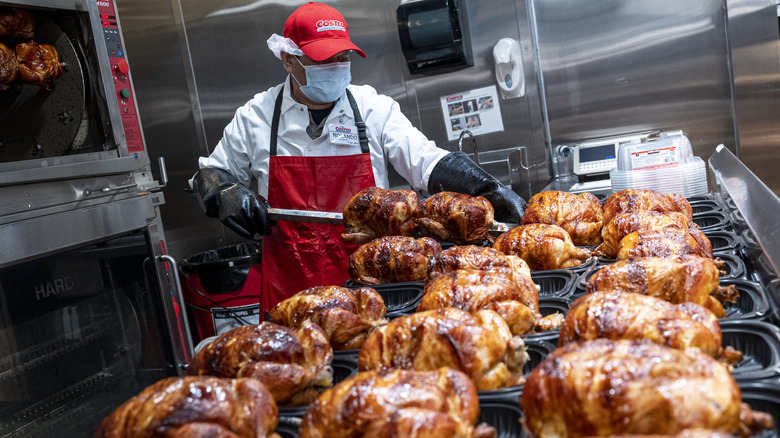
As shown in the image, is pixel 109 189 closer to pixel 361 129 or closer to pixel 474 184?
pixel 361 129

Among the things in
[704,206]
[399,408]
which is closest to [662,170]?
[704,206]

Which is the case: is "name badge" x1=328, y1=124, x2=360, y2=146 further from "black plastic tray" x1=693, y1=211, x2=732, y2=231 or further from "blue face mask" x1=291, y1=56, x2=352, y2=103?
"black plastic tray" x1=693, y1=211, x2=732, y2=231

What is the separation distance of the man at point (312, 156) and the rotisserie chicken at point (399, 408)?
2.10 metres

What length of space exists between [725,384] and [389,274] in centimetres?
136

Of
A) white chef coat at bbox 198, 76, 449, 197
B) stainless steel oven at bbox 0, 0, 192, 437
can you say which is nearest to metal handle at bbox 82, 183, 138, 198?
stainless steel oven at bbox 0, 0, 192, 437

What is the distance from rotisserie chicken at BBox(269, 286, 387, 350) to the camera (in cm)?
161

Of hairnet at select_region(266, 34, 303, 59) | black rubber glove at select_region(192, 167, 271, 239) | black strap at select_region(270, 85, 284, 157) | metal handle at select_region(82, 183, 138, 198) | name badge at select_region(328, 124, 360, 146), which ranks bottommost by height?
black rubber glove at select_region(192, 167, 271, 239)

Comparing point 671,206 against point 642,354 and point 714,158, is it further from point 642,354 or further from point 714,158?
point 642,354

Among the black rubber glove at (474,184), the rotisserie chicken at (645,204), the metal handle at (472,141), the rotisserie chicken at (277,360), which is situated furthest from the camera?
the metal handle at (472,141)

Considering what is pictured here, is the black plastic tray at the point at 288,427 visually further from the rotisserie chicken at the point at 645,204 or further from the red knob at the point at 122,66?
the red knob at the point at 122,66

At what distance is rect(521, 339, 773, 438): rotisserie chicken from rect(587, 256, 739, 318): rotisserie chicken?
449 millimetres

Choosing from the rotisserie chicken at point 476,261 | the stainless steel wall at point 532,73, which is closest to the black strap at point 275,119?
the stainless steel wall at point 532,73

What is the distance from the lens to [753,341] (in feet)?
4.39

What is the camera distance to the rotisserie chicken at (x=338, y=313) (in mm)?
1607
